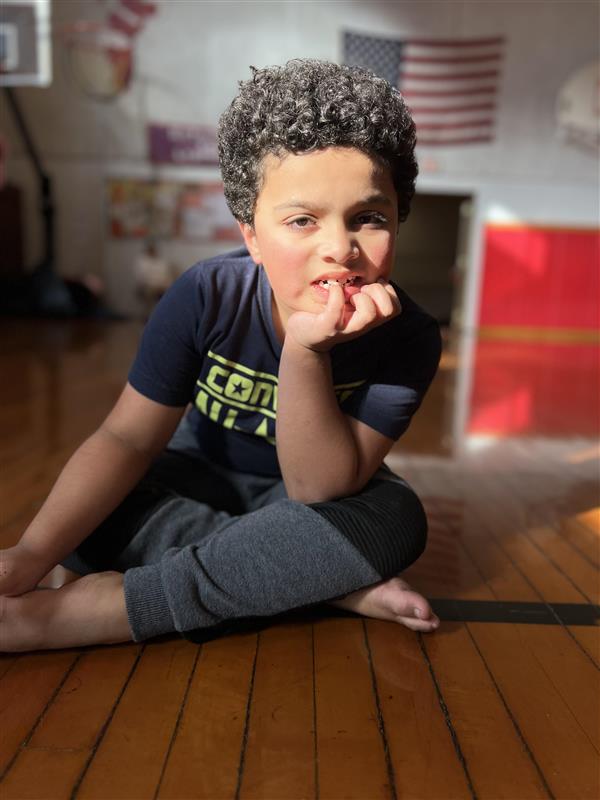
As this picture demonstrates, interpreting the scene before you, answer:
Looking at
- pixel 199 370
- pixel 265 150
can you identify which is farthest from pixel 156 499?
pixel 265 150

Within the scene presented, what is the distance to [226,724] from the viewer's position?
633 millimetres

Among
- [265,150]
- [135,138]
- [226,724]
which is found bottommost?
[226,724]

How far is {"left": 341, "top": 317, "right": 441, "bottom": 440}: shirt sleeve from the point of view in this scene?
0.83m

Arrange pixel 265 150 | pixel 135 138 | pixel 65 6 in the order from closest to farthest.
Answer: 1. pixel 265 150
2. pixel 65 6
3. pixel 135 138

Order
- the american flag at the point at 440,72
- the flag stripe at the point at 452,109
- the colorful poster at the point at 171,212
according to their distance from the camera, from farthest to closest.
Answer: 1. the colorful poster at the point at 171,212
2. the flag stripe at the point at 452,109
3. the american flag at the point at 440,72

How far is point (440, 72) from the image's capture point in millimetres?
5328

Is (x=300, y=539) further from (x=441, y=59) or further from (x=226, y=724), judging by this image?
(x=441, y=59)

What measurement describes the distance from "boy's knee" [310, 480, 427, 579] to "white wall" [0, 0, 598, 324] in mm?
5186

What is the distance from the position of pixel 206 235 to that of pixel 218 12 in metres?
1.69

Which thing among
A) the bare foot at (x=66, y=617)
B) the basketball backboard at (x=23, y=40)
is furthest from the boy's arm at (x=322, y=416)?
the basketball backboard at (x=23, y=40)

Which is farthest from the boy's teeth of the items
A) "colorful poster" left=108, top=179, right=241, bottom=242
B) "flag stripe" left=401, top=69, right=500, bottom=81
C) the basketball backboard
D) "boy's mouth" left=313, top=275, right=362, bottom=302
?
"flag stripe" left=401, top=69, right=500, bottom=81

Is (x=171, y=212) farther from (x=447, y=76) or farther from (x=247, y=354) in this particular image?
(x=247, y=354)

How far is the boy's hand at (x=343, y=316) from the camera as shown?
2.23 ft

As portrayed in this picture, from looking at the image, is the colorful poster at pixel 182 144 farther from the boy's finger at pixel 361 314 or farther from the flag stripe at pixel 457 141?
the boy's finger at pixel 361 314
